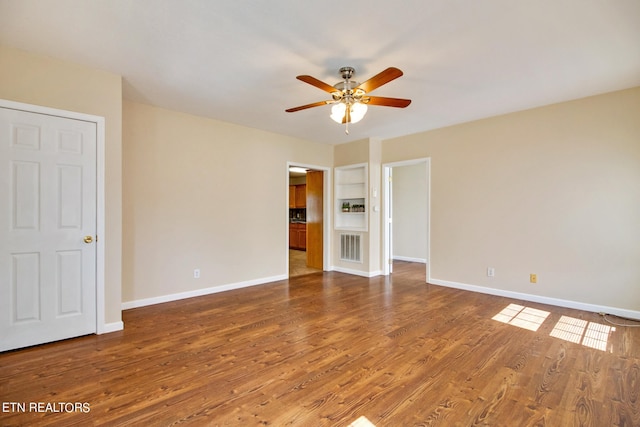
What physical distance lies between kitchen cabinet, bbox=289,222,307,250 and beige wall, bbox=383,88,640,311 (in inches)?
202

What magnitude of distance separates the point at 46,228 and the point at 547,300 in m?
5.73

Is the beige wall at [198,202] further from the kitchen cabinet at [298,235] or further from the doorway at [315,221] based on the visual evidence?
the kitchen cabinet at [298,235]

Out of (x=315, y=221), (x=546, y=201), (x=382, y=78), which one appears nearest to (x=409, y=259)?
(x=315, y=221)

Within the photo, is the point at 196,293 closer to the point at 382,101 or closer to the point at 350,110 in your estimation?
the point at 350,110

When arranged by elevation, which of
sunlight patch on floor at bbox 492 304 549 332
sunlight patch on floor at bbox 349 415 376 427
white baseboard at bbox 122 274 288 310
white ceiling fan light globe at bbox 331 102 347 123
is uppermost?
white ceiling fan light globe at bbox 331 102 347 123

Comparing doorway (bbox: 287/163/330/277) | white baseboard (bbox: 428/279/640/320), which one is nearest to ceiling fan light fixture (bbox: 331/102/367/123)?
doorway (bbox: 287/163/330/277)

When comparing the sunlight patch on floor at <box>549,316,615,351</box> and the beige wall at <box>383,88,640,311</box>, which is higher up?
the beige wall at <box>383,88,640,311</box>

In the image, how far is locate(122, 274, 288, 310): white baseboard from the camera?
12.6 ft

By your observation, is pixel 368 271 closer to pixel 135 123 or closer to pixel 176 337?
pixel 176 337

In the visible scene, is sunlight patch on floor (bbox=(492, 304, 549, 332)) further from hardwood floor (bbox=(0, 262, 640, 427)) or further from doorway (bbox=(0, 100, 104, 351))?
doorway (bbox=(0, 100, 104, 351))

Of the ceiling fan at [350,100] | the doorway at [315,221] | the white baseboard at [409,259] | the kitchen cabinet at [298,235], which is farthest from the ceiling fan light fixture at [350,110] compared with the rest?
the kitchen cabinet at [298,235]

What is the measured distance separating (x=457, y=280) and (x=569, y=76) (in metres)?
3.04

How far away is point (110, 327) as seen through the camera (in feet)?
10.1

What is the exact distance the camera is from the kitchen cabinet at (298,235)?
9609 millimetres
